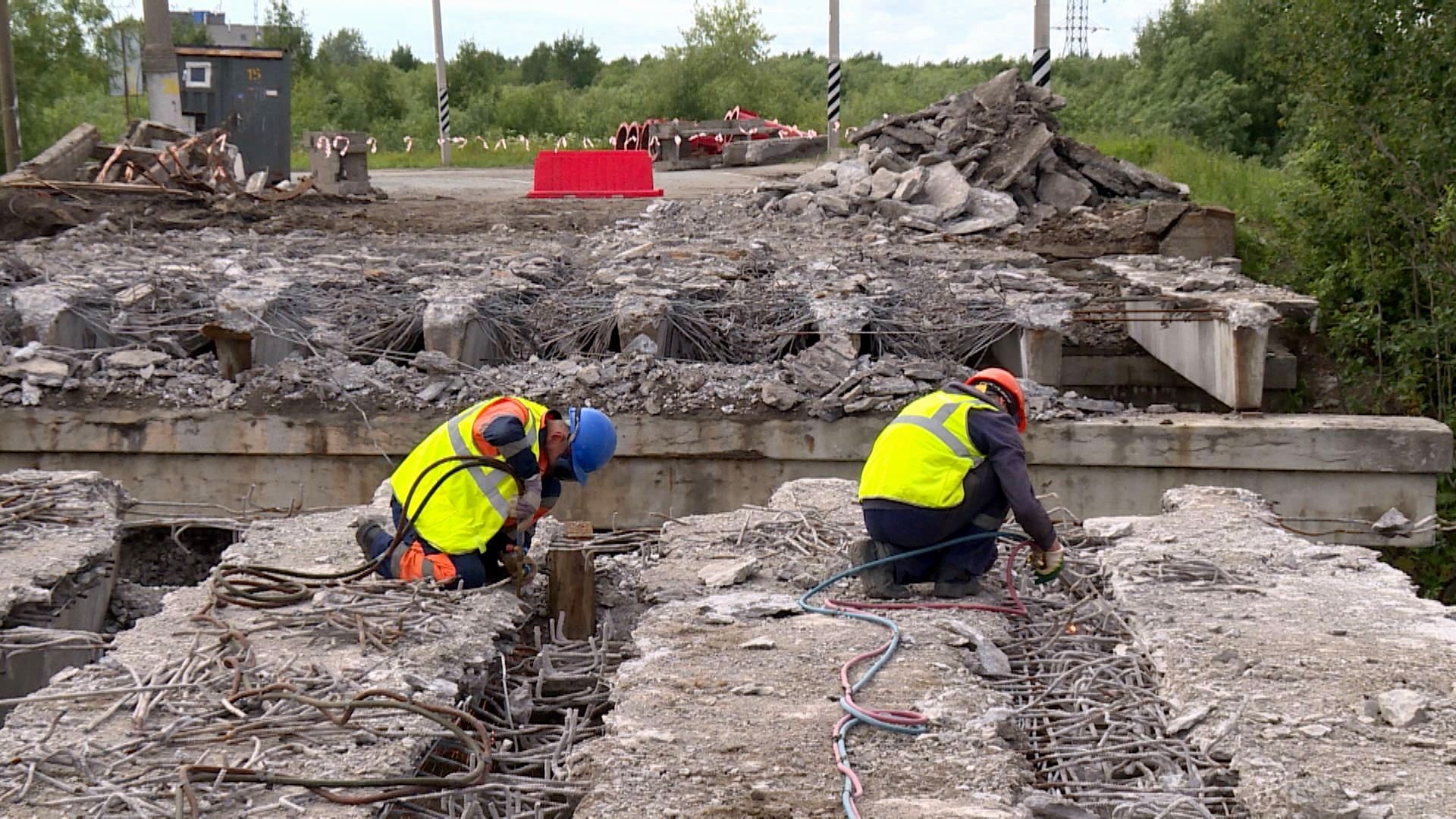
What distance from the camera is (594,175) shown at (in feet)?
70.3

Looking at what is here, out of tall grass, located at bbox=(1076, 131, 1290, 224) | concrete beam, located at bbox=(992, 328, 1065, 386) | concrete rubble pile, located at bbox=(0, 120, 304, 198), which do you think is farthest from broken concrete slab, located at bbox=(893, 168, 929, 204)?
concrete rubble pile, located at bbox=(0, 120, 304, 198)

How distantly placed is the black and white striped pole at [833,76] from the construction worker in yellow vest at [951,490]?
2112cm

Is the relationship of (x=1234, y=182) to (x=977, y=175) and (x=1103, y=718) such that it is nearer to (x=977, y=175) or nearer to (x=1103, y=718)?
(x=977, y=175)

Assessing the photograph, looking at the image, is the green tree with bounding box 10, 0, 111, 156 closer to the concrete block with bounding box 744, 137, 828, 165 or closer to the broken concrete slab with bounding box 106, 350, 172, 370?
the concrete block with bounding box 744, 137, 828, 165

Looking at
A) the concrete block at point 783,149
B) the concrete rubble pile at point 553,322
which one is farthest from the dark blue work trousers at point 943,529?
the concrete block at point 783,149

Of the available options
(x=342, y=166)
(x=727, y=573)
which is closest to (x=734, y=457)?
(x=727, y=573)

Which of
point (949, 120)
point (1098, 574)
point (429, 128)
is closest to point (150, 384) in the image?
point (1098, 574)

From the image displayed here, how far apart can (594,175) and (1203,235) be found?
33.8 ft

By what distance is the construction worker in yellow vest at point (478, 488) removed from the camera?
582 cm

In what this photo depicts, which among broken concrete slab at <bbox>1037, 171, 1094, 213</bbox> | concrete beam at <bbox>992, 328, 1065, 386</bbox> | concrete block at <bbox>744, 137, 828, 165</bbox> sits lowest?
concrete beam at <bbox>992, 328, 1065, 386</bbox>

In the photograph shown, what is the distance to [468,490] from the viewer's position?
5.87m

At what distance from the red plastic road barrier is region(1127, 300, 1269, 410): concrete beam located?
11224 millimetres

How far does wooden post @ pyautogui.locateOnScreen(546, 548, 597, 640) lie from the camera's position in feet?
19.7

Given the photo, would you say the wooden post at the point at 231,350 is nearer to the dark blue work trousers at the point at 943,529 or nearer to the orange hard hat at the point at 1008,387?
the dark blue work trousers at the point at 943,529
